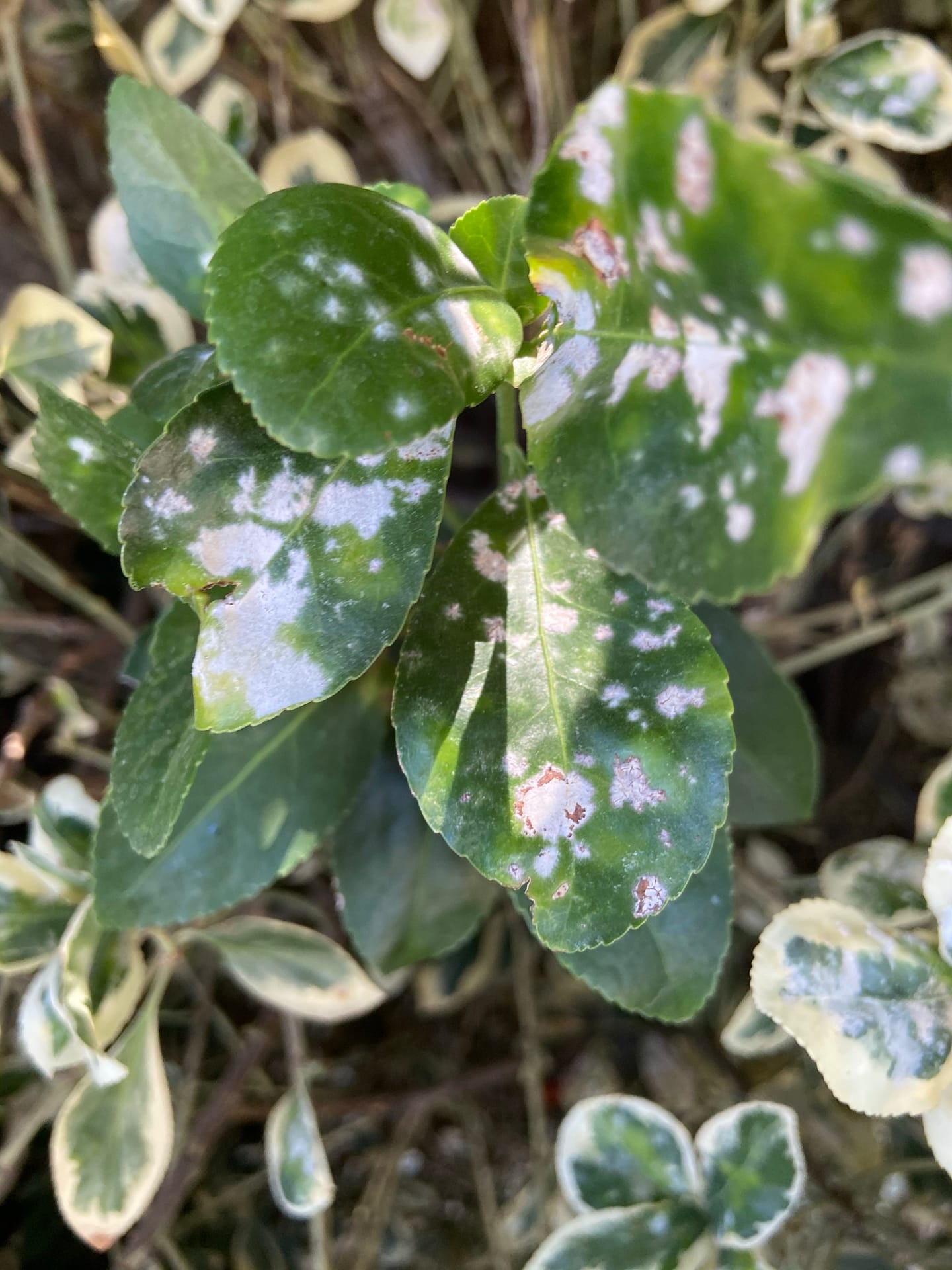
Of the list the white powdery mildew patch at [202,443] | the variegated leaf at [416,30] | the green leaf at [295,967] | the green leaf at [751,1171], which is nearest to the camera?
the white powdery mildew patch at [202,443]

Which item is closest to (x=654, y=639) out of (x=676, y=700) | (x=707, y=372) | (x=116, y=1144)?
(x=676, y=700)

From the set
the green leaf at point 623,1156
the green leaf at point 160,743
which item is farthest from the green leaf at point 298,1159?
the green leaf at point 160,743

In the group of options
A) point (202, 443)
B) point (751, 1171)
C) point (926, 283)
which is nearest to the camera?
point (926, 283)

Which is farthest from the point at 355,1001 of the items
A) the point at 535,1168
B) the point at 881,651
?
the point at 881,651

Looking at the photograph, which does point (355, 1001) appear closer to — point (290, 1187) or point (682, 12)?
point (290, 1187)

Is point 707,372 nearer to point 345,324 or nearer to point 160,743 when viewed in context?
point 345,324

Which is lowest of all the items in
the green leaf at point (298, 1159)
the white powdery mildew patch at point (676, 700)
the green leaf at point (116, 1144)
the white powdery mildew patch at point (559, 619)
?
the green leaf at point (298, 1159)

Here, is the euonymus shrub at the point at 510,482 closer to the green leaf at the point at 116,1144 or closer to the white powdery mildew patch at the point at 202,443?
the white powdery mildew patch at the point at 202,443

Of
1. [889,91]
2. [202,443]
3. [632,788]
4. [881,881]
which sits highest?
[202,443]
